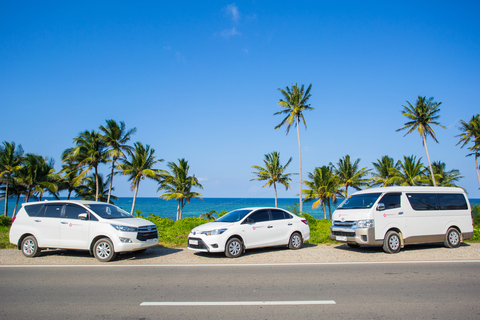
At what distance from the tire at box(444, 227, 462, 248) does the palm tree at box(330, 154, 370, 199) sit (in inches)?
1243

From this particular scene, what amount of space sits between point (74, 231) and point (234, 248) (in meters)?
4.96

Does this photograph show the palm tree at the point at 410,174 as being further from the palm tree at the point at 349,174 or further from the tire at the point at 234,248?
the tire at the point at 234,248

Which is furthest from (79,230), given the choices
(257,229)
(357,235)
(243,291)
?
(357,235)

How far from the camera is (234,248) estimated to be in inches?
394

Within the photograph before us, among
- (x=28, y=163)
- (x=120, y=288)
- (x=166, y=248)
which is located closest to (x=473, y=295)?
(x=120, y=288)

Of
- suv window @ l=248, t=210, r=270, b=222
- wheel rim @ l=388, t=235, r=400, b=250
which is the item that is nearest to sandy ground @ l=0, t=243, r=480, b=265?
wheel rim @ l=388, t=235, r=400, b=250

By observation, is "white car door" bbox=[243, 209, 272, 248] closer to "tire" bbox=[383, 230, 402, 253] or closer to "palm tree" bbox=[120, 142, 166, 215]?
"tire" bbox=[383, 230, 402, 253]

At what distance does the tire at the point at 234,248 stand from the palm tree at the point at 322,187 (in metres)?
31.7

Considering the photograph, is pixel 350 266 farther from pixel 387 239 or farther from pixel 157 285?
pixel 157 285

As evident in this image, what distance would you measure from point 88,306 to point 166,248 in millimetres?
6692

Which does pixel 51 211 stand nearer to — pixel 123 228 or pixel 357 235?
pixel 123 228

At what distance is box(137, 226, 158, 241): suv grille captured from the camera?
31.1ft

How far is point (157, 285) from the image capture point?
21.6ft

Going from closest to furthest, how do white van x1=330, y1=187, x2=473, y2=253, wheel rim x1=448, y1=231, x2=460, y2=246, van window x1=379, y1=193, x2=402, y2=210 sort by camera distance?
white van x1=330, y1=187, x2=473, y2=253
van window x1=379, y1=193, x2=402, y2=210
wheel rim x1=448, y1=231, x2=460, y2=246
